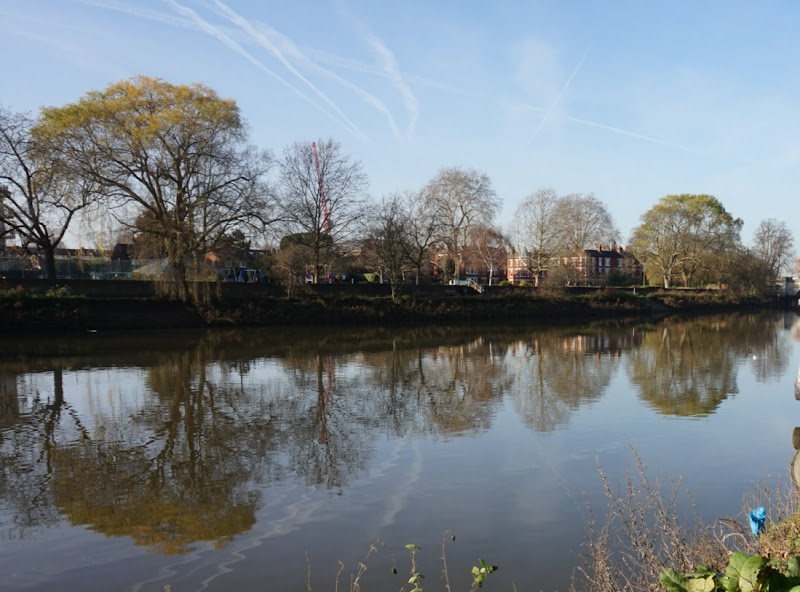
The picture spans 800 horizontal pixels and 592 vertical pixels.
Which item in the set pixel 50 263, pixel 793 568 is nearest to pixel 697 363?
pixel 793 568

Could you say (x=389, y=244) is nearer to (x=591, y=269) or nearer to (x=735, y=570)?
(x=735, y=570)

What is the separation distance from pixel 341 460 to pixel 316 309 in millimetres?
30244

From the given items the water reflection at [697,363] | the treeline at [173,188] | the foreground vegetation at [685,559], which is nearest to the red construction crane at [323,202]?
the treeline at [173,188]

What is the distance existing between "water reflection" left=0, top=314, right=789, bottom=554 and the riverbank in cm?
446

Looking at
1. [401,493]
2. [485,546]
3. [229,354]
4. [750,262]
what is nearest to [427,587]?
[485,546]

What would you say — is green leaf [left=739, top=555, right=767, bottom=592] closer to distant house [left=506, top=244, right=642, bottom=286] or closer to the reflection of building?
the reflection of building

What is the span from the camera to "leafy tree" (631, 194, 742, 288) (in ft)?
228

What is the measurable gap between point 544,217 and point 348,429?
2213 inches

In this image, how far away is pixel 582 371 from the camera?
20.6m

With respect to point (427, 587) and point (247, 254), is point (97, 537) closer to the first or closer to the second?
point (427, 587)

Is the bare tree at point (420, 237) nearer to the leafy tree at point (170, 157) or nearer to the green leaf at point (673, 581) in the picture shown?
the leafy tree at point (170, 157)

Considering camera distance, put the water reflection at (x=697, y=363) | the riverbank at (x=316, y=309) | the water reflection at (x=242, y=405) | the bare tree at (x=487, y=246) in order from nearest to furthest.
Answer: the water reflection at (x=242, y=405)
the water reflection at (x=697, y=363)
the riverbank at (x=316, y=309)
the bare tree at (x=487, y=246)

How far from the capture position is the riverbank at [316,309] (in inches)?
1265

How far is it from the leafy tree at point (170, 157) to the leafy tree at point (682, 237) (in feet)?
164
